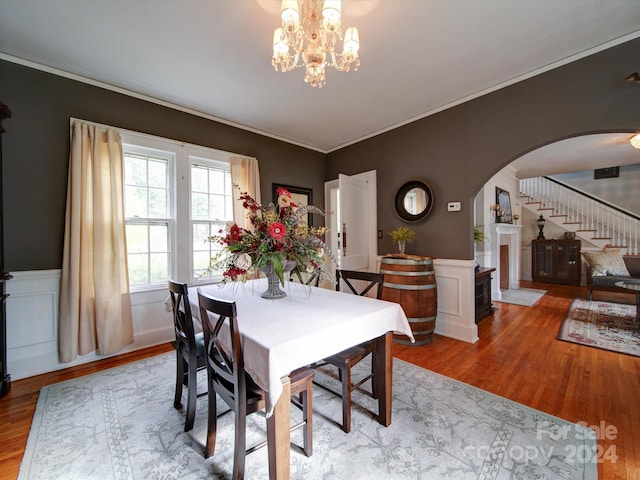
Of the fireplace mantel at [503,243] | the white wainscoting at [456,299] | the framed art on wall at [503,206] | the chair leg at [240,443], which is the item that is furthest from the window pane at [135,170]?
the framed art on wall at [503,206]

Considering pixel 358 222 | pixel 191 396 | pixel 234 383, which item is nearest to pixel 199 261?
pixel 191 396

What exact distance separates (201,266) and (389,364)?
2624 mm

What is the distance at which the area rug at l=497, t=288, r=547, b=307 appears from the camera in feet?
15.0

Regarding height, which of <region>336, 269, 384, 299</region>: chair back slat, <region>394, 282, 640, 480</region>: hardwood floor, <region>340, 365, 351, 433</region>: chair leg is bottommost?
<region>394, 282, 640, 480</region>: hardwood floor

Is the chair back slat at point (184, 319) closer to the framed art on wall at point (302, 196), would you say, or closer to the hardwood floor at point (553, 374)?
the hardwood floor at point (553, 374)

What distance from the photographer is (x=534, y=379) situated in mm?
2162

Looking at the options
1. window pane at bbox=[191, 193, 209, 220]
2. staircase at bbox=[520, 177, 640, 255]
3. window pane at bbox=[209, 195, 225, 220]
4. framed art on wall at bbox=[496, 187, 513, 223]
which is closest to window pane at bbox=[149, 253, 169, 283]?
window pane at bbox=[191, 193, 209, 220]

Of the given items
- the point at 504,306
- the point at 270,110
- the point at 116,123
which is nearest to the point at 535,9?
the point at 270,110

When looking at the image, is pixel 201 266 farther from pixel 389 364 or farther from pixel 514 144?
pixel 514 144

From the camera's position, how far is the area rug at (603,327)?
9.12 feet

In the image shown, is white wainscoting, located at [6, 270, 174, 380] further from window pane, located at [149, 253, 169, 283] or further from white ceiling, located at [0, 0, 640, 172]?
white ceiling, located at [0, 0, 640, 172]

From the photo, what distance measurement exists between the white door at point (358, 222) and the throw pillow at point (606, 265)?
4.02 metres

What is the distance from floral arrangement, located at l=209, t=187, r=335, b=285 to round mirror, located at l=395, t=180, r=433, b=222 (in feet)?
6.75

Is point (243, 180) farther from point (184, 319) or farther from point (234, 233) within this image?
point (184, 319)
